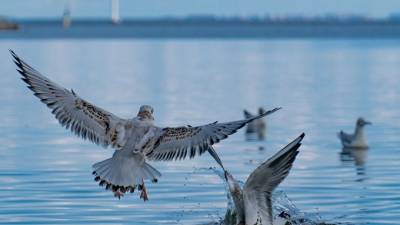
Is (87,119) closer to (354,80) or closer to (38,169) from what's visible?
(38,169)

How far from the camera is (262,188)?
450 inches

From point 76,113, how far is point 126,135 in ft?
2.19

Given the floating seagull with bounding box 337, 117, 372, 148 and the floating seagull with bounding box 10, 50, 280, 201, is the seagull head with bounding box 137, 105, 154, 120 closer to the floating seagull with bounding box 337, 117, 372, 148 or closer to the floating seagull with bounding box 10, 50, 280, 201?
the floating seagull with bounding box 10, 50, 280, 201

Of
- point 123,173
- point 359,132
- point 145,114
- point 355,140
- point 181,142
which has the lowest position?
point 123,173

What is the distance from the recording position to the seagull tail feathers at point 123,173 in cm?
1170

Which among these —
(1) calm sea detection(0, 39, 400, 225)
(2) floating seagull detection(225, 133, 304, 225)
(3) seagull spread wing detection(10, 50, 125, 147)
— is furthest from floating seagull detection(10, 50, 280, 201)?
(1) calm sea detection(0, 39, 400, 225)

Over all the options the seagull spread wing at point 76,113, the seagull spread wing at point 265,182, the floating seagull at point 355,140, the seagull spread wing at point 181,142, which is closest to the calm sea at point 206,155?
the floating seagull at point 355,140

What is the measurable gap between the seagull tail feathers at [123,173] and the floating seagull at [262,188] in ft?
2.34

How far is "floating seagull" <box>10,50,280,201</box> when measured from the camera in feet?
38.6

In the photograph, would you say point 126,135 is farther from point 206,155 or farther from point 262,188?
point 206,155

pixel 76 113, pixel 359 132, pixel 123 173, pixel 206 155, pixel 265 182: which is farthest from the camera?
pixel 359 132

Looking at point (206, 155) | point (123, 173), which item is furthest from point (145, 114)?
point (206, 155)

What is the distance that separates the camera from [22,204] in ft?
47.4

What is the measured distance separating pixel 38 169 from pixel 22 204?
9.95ft
